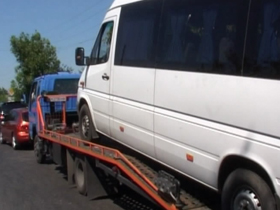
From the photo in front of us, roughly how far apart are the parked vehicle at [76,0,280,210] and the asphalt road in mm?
952

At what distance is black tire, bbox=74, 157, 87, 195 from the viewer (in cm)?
901

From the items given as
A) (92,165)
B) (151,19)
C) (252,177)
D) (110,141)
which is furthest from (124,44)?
(252,177)

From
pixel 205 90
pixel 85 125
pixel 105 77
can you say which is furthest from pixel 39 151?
pixel 205 90

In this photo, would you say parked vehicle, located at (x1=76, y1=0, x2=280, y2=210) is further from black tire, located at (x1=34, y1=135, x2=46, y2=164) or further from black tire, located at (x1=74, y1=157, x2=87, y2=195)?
black tire, located at (x1=34, y1=135, x2=46, y2=164)

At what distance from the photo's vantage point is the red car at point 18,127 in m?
17.3

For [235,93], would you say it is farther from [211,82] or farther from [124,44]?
[124,44]

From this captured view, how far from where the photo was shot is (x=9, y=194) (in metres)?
9.72

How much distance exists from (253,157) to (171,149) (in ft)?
4.92

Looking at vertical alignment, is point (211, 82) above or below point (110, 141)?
above

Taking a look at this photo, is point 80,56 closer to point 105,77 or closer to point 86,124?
point 86,124

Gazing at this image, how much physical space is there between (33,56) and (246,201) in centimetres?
3472

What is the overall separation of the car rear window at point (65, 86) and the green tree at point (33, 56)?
24.7m

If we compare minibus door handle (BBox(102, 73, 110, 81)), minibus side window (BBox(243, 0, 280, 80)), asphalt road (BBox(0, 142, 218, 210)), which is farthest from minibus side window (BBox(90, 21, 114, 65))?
minibus side window (BBox(243, 0, 280, 80))

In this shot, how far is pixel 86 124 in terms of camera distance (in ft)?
28.2
